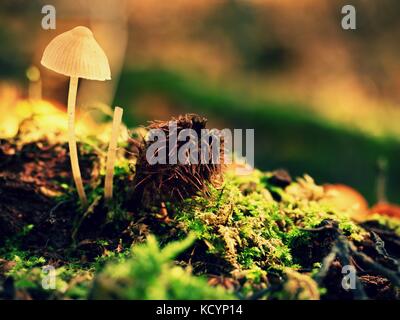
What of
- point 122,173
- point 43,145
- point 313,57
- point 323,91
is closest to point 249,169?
point 122,173

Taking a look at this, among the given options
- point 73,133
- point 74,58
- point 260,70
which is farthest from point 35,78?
point 260,70

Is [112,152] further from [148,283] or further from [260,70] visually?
[260,70]

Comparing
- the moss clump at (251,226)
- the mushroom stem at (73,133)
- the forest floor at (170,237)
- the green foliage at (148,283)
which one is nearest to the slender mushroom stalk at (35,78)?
the forest floor at (170,237)

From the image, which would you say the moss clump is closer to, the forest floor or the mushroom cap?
the forest floor

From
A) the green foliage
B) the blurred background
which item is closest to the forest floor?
the green foliage

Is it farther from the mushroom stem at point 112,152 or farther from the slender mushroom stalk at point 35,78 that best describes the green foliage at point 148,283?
the slender mushroom stalk at point 35,78

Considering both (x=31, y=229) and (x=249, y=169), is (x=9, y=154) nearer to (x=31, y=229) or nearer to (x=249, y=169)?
(x=31, y=229)
